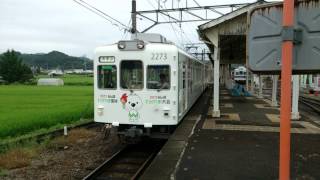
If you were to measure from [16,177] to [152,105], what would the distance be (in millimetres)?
3646

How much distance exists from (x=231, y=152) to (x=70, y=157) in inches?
160

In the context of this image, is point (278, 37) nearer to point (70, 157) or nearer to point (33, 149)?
point (70, 157)

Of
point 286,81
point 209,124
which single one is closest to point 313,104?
point 209,124

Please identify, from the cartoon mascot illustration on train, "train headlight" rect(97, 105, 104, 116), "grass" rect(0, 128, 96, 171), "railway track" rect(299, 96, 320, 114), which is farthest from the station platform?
"railway track" rect(299, 96, 320, 114)

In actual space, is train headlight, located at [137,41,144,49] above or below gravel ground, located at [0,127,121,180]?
above

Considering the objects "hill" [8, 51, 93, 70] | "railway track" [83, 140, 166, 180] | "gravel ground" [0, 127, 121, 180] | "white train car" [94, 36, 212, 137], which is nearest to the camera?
"railway track" [83, 140, 166, 180]

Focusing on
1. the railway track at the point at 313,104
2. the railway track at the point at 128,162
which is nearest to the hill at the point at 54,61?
the railway track at the point at 313,104

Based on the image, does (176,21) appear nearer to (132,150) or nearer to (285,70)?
(132,150)

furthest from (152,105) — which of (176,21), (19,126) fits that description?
(176,21)

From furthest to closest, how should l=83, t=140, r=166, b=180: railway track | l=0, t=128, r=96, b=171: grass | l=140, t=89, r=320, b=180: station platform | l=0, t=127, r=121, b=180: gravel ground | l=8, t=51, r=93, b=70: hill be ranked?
l=8, t=51, r=93, b=70: hill → l=0, t=128, r=96, b=171: grass → l=0, t=127, r=121, b=180: gravel ground → l=83, t=140, r=166, b=180: railway track → l=140, t=89, r=320, b=180: station platform

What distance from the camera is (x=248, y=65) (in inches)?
133

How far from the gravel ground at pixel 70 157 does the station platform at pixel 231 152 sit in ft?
5.91

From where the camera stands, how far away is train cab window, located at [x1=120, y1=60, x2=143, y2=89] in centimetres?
1055

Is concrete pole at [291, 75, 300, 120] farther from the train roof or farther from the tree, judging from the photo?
the tree
